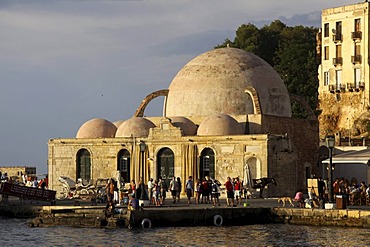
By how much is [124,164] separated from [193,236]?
15978 millimetres

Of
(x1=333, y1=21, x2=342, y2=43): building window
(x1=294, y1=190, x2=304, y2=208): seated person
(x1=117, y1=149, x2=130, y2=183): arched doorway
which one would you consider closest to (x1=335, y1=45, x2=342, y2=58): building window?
(x1=333, y1=21, x2=342, y2=43): building window

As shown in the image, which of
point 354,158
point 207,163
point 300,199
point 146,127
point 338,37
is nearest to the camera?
point 300,199

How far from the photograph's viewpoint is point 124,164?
47500mm

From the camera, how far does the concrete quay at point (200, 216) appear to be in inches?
1351

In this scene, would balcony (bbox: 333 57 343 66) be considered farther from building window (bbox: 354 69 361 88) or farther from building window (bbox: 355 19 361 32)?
building window (bbox: 355 19 361 32)

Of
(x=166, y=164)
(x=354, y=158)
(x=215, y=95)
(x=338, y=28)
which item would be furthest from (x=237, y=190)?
(x=338, y=28)

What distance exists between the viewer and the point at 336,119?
76750 millimetres

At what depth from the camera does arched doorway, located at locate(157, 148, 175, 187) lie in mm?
45844

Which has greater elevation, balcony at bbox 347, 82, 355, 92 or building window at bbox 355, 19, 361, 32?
building window at bbox 355, 19, 361, 32

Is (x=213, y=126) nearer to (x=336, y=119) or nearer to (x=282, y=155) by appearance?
(x=282, y=155)

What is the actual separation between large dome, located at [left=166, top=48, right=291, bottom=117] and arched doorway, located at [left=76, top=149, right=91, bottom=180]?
501cm

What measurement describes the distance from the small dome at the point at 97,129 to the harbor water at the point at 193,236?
13997 millimetres

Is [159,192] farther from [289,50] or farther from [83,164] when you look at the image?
[289,50]

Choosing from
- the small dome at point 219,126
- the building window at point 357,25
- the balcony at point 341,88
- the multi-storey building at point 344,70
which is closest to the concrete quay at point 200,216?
the small dome at point 219,126
